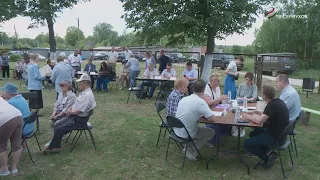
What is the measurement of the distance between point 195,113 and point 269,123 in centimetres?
104

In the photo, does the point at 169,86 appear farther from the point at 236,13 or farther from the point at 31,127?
the point at 31,127

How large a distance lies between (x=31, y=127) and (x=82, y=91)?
0.98 metres

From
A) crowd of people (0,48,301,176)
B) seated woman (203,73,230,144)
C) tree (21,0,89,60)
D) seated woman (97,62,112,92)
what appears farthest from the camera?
tree (21,0,89,60)

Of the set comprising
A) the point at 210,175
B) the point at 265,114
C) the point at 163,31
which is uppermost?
the point at 163,31

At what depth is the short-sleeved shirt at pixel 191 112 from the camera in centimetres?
423

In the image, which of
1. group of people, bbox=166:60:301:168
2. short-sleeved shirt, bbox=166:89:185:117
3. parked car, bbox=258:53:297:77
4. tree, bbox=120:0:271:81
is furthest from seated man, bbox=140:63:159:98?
parked car, bbox=258:53:297:77

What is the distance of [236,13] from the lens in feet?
35.7

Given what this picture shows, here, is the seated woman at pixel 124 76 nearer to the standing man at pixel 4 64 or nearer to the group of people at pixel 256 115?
the standing man at pixel 4 64

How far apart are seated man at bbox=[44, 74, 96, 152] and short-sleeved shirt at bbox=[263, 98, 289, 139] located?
2.79m

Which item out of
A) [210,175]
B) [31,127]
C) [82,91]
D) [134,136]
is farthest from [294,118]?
[31,127]

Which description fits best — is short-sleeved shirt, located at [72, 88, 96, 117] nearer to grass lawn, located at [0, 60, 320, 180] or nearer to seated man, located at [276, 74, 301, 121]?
grass lawn, located at [0, 60, 320, 180]

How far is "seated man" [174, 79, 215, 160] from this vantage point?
13.9 feet

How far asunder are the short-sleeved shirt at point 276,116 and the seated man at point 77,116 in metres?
2.79

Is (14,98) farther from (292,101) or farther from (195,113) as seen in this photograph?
(292,101)
